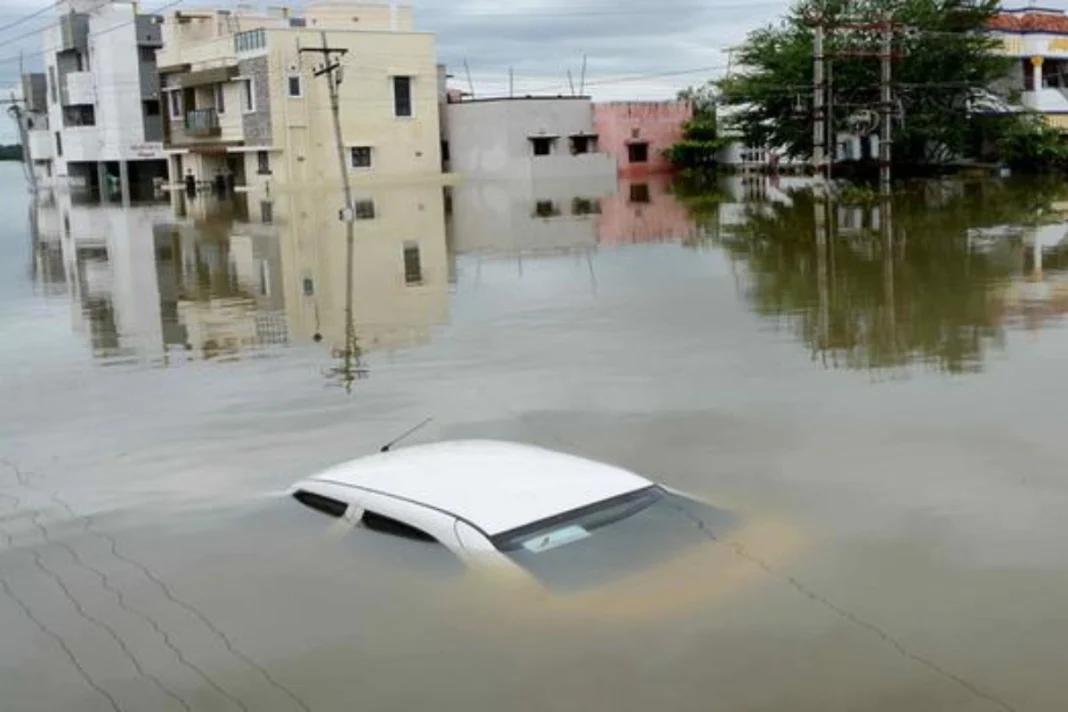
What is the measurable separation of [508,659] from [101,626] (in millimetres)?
2419

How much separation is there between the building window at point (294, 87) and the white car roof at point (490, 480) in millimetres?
50044

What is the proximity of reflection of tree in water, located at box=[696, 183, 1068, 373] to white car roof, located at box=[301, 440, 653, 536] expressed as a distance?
5940 mm

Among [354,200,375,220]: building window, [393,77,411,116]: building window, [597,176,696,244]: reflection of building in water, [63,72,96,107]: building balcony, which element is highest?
[63,72,96,107]: building balcony

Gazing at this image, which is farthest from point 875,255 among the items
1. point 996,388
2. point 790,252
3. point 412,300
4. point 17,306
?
point 17,306

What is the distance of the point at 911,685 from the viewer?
591 centimetres

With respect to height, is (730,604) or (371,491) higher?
(371,491)

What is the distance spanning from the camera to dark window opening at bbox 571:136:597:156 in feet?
215

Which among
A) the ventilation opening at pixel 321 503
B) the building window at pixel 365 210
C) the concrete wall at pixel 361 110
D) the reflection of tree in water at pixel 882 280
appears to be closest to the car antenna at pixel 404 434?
the ventilation opening at pixel 321 503

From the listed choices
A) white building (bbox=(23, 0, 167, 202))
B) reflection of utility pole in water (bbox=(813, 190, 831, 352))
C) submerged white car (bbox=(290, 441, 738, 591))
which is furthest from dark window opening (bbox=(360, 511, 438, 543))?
white building (bbox=(23, 0, 167, 202))

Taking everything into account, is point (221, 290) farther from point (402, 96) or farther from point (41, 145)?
point (41, 145)

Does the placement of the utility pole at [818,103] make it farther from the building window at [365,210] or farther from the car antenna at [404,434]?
the car antenna at [404,434]

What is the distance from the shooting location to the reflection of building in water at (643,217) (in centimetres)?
3020

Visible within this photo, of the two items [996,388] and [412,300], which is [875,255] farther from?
[996,388]

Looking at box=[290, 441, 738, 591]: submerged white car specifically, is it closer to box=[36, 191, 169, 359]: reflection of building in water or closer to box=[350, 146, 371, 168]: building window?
box=[36, 191, 169, 359]: reflection of building in water
